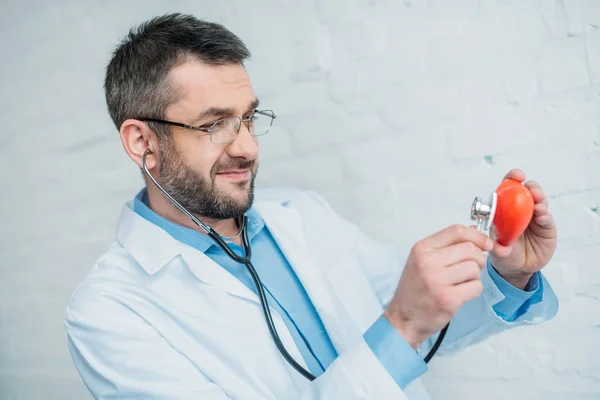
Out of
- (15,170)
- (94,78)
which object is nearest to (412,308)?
(94,78)

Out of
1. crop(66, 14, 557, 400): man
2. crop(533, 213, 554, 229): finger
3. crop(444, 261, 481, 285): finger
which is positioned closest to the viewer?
crop(444, 261, 481, 285): finger

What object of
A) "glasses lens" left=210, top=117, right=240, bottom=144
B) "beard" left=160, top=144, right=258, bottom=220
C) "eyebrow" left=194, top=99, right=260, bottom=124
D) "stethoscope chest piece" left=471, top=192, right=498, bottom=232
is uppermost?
"eyebrow" left=194, top=99, right=260, bottom=124

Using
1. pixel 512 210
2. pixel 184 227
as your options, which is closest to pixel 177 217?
pixel 184 227

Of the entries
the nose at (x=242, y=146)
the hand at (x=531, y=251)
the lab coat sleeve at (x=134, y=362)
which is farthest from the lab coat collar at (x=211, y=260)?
the hand at (x=531, y=251)

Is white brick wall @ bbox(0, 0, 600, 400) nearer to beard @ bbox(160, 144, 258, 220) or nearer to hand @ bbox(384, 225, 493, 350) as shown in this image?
beard @ bbox(160, 144, 258, 220)

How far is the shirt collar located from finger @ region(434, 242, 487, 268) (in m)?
0.56

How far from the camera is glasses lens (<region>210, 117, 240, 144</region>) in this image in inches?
46.4

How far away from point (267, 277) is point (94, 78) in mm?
897

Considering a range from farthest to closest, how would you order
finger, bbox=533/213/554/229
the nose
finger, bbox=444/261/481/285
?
the nose < finger, bbox=533/213/554/229 < finger, bbox=444/261/481/285

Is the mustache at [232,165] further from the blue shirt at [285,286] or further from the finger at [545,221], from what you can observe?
the finger at [545,221]

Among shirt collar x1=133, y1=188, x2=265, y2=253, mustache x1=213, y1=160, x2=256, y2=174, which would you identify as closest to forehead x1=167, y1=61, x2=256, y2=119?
mustache x1=213, y1=160, x2=256, y2=174

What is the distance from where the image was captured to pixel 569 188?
4.17ft

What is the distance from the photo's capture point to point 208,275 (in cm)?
118

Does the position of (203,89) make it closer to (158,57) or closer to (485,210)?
(158,57)
